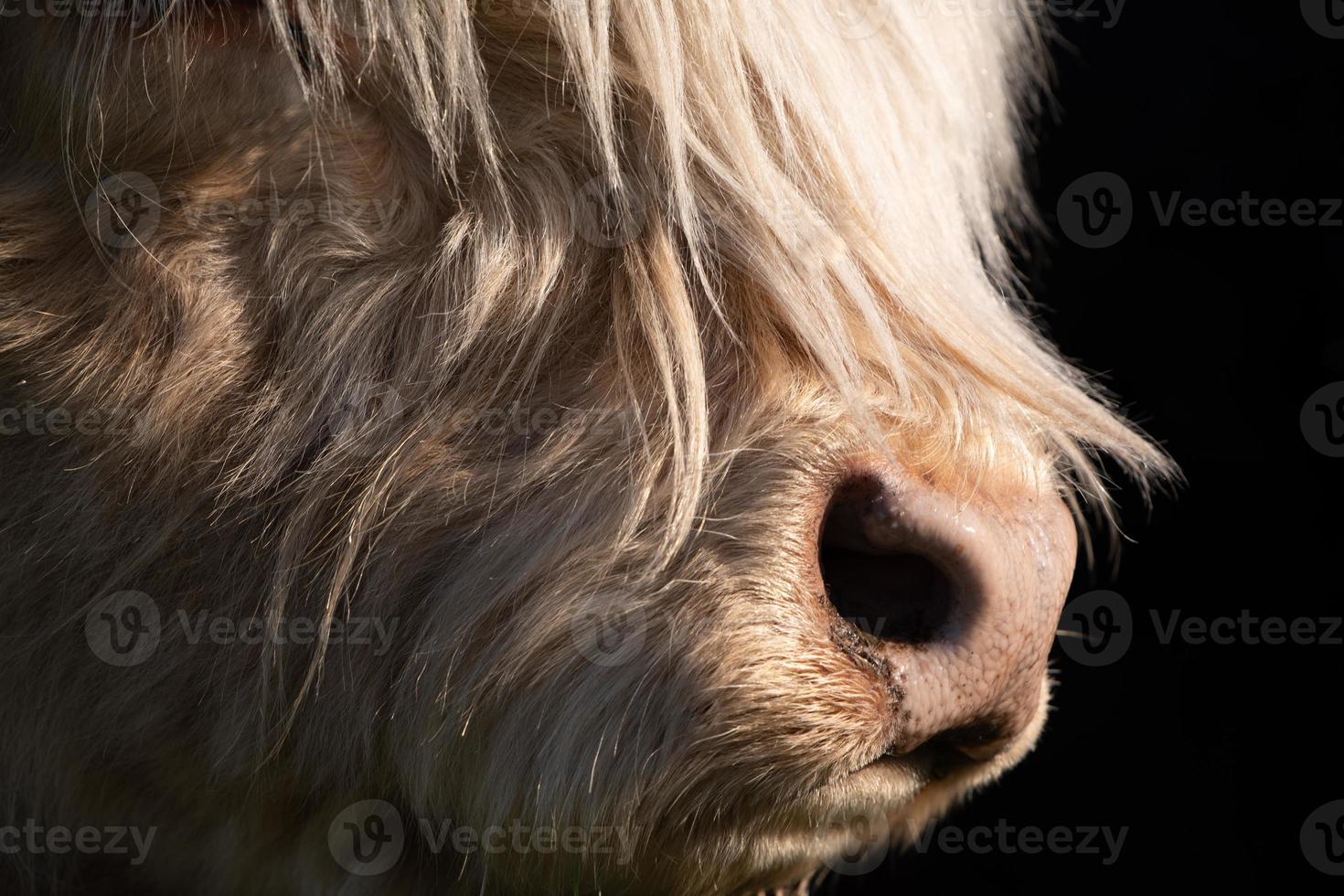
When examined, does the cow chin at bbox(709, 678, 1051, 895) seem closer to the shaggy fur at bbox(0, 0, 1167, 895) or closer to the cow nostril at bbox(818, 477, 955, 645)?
the shaggy fur at bbox(0, 0, 1167, 895)

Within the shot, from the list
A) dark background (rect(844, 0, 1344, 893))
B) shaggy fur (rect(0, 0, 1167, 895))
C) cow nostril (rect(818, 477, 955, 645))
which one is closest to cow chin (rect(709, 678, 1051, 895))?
shaggy fur (rect(0, 0, 1167, 895))

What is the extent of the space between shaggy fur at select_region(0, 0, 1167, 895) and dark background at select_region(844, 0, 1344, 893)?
1262 millimetres

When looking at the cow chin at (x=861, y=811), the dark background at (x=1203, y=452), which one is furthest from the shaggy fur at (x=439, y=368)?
the dark background at (x=1203, y=452)

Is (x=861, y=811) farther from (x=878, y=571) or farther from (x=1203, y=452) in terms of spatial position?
(x=1203, y=452)

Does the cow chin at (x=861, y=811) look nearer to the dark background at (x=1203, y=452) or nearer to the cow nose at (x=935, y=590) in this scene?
the cow nose at (x=935, y=590)

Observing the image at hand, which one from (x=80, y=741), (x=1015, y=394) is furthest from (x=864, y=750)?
(x=80, y=741)

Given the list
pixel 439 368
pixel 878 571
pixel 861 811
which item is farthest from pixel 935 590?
pixel 439 368

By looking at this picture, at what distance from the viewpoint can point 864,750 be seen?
1.01 meters

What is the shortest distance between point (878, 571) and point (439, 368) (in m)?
0.41

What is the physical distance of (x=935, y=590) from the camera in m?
1.04

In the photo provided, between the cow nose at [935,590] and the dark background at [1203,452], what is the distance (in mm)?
1289

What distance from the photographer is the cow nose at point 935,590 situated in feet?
3.31

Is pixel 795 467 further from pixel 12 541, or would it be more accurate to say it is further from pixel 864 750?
pixel 12 541

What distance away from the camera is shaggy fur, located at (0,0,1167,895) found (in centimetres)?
105
